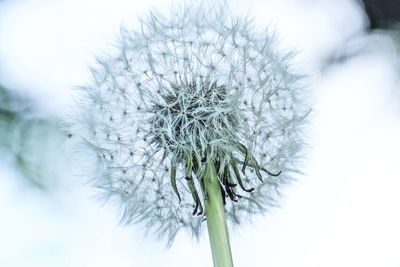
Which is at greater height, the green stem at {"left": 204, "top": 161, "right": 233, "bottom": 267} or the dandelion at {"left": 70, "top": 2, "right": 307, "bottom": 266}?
the dandelion at {"left": 70, "top": 2, "right": 307, "bottom": 266}

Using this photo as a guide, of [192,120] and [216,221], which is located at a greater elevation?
[192,120]

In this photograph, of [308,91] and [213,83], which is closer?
[213,83]

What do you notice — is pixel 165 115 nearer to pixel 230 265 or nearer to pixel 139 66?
pixel 139 66

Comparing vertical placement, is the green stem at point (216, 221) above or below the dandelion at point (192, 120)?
below

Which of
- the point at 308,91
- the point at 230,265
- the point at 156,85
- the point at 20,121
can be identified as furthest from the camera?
the point at 20,121

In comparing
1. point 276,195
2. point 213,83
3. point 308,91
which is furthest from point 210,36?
point 276,195
